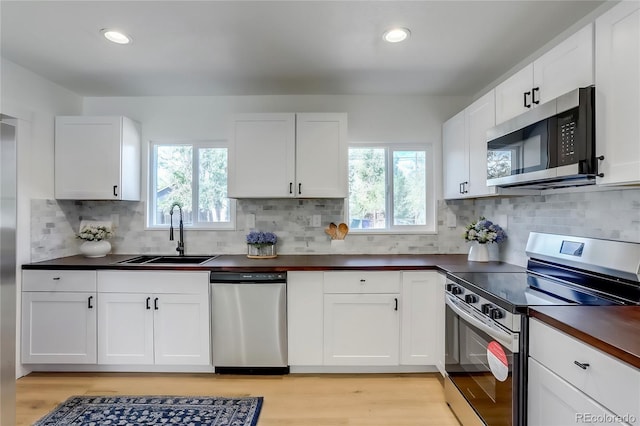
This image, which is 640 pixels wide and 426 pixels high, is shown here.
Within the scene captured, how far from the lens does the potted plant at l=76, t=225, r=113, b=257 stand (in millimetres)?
2846

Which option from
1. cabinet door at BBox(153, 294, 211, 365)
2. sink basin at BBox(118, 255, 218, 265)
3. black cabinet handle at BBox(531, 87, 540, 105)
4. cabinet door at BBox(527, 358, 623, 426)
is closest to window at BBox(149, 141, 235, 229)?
sink basin at BBox(118, 255, 218, 265)

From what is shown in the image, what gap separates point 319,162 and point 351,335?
4.68ft

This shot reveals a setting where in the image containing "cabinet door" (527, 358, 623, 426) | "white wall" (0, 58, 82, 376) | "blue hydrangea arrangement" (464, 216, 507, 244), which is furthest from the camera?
"blue hydrangea arrangement" (464, 216, 507, 244)

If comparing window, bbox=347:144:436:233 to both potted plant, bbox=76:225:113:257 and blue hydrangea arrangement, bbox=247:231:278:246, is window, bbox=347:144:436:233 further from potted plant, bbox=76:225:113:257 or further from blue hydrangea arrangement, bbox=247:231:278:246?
potted plant, bbox=76:225:113:257

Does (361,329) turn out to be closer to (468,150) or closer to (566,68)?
(468,150)

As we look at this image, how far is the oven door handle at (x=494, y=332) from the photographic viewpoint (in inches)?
54.5

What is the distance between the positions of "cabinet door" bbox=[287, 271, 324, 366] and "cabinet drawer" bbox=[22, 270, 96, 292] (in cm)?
154

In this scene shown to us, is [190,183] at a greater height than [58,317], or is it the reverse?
[190,183]

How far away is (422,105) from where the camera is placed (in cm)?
312

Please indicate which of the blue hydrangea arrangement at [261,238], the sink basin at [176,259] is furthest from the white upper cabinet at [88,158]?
the blue hydrangea arrangement at [261,238]

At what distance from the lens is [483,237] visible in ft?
8.45

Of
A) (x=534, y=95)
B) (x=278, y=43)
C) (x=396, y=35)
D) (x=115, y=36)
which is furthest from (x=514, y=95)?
(x=115, y=36)

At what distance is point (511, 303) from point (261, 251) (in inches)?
79.2

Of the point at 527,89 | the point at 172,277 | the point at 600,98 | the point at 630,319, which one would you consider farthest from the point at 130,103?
the point at 630,319
